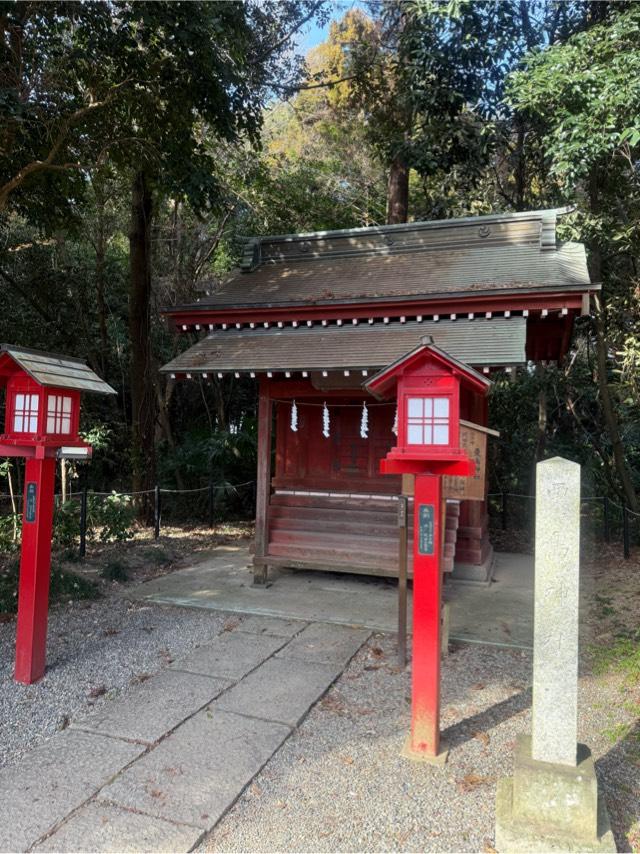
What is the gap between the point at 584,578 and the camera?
8.31m

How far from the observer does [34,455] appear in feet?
15.3

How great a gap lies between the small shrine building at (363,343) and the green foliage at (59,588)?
2266mm

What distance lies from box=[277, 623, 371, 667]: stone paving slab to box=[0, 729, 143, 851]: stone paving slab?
6.51 feet

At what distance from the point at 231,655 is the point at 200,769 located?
1.90m

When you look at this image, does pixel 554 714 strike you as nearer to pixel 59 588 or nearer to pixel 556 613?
pixel 556 613

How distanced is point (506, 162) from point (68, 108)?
10.8m

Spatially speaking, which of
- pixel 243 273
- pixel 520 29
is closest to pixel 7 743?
pixel 243 273

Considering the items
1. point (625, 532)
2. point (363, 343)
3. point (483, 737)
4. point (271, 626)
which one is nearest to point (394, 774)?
point (483, 737)

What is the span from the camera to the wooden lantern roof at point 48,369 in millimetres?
4559

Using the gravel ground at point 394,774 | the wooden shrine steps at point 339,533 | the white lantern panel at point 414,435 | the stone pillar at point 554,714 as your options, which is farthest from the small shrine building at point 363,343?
the stone pillar at point 554,714

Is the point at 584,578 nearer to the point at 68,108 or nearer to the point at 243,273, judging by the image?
the point at 243,273

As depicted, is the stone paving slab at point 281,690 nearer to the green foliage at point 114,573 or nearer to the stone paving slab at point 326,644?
the stone paving slab at point 326,644

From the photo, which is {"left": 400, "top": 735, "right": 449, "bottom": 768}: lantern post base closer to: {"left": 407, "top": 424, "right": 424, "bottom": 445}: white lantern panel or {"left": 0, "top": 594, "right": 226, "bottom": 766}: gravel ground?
{"left": 407, "top": 424, "right": 424, "bottom": 445}: white lantern panel

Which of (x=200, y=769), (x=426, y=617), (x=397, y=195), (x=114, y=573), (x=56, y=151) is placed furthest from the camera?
(x=397, y=195)
